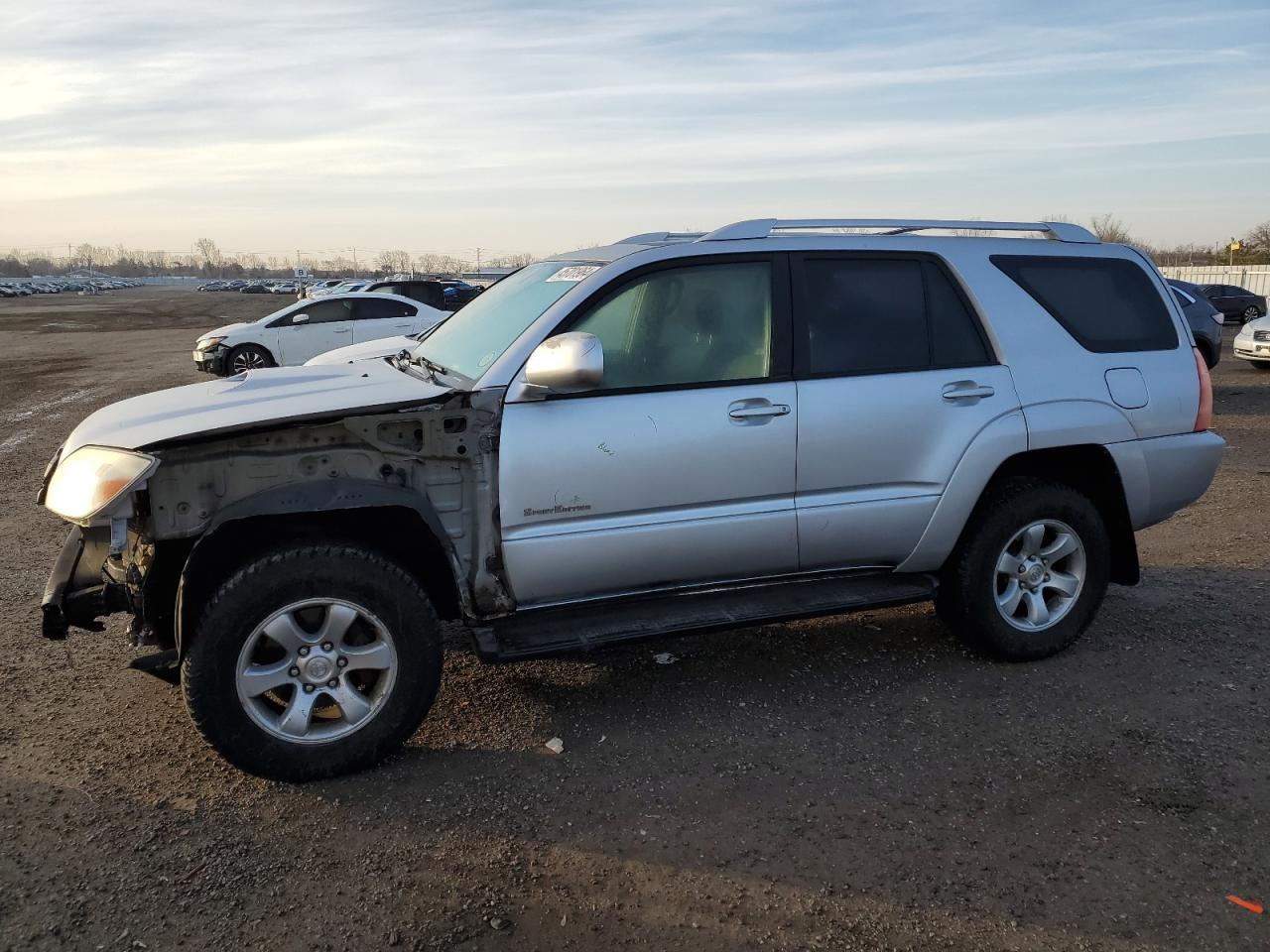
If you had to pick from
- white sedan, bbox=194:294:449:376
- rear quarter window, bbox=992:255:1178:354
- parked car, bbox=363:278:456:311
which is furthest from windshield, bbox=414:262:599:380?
parked car, bbox=363:278:456:311

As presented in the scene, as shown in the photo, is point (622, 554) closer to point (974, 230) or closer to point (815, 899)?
point (815, 899)

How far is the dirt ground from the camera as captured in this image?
2906mm

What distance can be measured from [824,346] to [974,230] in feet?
3.69

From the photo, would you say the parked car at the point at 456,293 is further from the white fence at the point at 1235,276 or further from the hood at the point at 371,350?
the white fence at the point at 1235,276

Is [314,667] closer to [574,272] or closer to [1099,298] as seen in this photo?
[574,272]

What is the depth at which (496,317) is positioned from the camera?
455 cm

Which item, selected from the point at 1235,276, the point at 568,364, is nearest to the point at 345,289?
the point at 568,364

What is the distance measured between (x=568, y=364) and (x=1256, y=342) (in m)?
18.0

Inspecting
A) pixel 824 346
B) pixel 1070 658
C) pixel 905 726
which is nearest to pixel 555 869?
pixel 905 726

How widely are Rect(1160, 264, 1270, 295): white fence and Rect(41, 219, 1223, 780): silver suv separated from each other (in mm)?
45295

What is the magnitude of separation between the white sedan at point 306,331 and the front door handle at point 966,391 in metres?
14.3

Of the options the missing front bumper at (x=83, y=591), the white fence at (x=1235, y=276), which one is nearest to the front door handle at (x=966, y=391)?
the missing front bumper at (x=83, y=591)

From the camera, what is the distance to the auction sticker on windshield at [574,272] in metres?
4.24

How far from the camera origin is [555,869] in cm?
316
